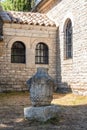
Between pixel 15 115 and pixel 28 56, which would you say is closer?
pixel 15 115

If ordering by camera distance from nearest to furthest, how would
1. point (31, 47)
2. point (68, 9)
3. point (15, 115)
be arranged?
point (15, 115), point (68, 9), point (31, 47)

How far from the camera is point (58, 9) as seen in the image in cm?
1728

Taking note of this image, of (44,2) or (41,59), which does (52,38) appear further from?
(44,2)

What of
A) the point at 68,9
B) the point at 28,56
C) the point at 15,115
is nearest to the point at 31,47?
the point at 28,56

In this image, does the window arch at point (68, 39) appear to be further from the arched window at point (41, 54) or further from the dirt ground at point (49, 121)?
the dirt ground at point (49, 121)

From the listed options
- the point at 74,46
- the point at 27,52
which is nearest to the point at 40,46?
the point at 27,52

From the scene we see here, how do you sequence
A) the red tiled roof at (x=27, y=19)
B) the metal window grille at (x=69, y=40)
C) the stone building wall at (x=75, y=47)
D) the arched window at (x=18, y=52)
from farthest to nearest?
the arched window at (x=18, y=52) < the red tiled roof at (x=27, y=19) < the metal window grille at (x=69, y=40) < the stone building wall at (x=75, y=47)

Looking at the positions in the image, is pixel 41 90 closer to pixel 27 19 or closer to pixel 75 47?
pixel 75 47

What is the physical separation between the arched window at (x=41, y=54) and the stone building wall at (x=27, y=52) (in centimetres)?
A: 27

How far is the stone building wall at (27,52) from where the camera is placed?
16312 millimetres

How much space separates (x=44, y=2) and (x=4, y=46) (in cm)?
469

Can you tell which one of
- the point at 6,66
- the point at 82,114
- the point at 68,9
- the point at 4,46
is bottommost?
the point at 82,114

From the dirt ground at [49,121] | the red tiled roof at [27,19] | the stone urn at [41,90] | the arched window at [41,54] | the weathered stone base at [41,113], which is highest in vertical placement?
the red tiled roof at [27,19]

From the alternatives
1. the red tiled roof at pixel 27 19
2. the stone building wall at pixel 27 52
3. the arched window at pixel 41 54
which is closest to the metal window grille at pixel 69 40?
the stone building wall at pixel 27 52
